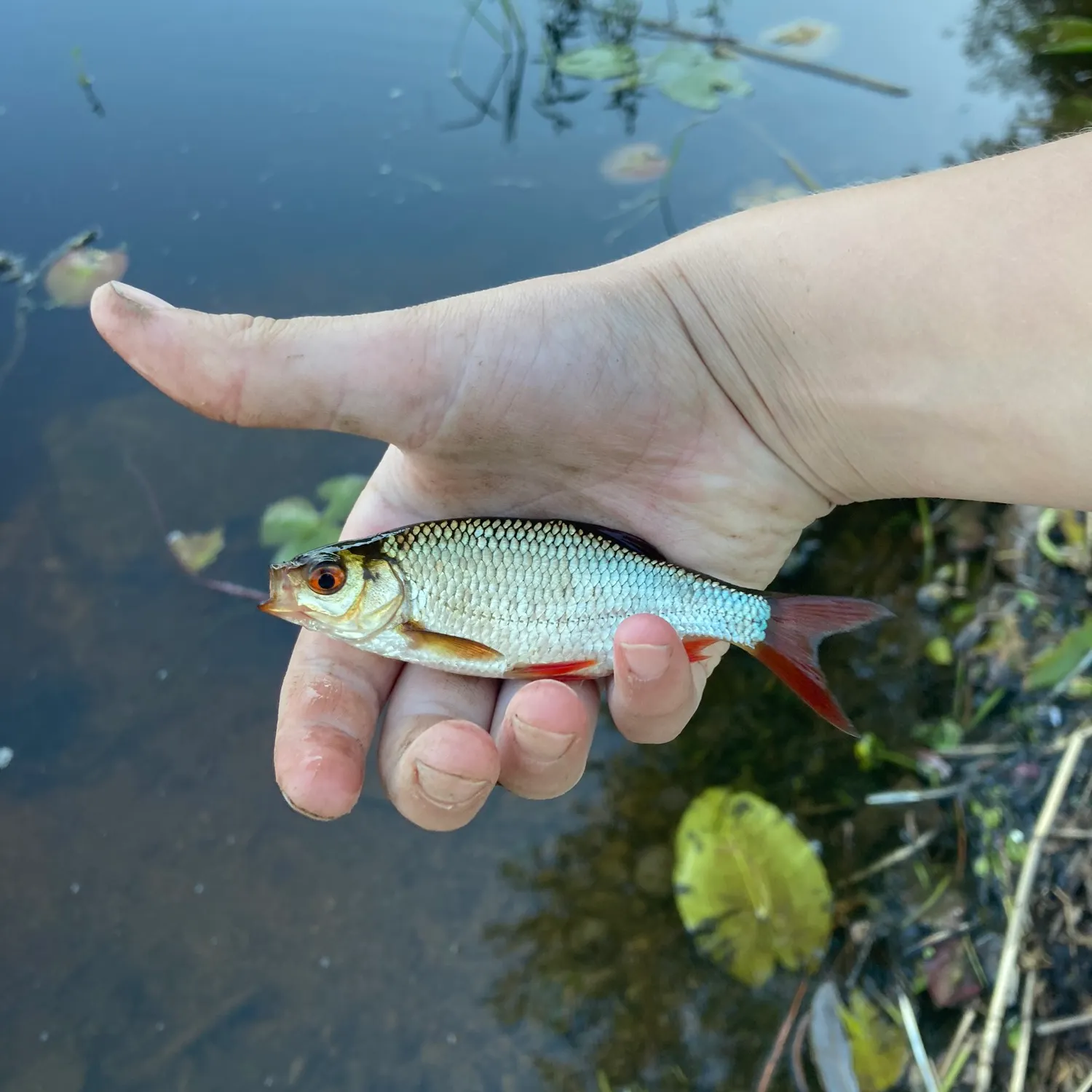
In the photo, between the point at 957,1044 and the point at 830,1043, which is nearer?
the point at 957,1044

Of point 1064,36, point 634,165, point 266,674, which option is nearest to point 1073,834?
point 266,674

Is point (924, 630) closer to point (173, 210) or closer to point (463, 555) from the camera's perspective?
point (463, 555)

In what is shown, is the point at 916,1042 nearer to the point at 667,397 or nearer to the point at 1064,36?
the point at 667,397

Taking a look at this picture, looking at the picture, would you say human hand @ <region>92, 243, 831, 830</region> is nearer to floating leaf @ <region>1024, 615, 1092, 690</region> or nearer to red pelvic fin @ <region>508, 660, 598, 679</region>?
red pelvic fin @ <region>508, 660, 598, 679</region>

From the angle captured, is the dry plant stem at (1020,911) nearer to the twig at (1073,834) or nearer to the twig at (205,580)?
the twig at (1073,834)

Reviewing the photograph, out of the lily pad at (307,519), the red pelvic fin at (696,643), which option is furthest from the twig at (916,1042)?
the lily pad at (307,519)

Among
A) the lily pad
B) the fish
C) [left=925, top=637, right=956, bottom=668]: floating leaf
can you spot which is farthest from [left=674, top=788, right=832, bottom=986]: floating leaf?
the lily pad
